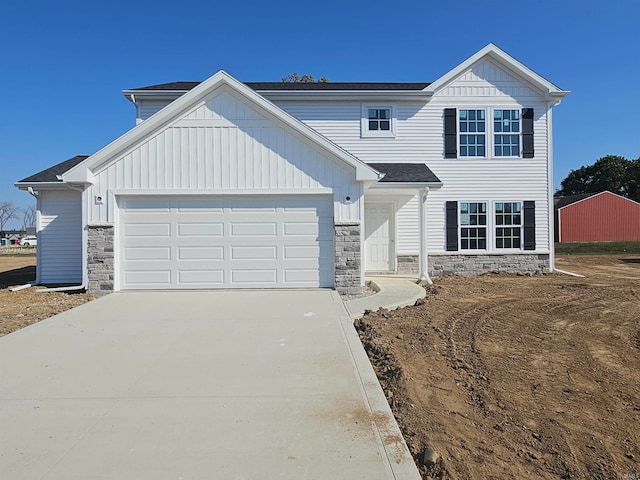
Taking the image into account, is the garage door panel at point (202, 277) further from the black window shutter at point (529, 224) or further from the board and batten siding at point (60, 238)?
the black window shutter at point (529, 224)

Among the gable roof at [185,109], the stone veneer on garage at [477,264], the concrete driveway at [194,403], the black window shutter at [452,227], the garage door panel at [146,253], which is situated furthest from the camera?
the black window shutter at [452,227]

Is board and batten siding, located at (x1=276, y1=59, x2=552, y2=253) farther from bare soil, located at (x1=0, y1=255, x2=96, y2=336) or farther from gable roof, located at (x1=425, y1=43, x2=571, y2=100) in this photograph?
bare soil, located at (x1=0, y1=255, x2=96, y2=336)

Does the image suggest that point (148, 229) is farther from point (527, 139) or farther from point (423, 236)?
point (527, 139)

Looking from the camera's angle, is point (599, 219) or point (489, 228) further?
point (599, 219)

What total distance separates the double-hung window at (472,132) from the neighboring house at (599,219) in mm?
27634

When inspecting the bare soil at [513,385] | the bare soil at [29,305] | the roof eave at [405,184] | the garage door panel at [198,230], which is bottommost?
the bare soil at [513,385]

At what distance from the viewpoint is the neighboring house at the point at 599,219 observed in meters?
37.3

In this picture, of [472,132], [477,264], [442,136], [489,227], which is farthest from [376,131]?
[477,264]

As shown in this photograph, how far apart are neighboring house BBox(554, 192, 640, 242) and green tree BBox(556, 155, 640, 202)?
21407 mm

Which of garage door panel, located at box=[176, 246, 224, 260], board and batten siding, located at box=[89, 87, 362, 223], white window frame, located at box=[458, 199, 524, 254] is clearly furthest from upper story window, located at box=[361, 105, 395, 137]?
garage door panel, located at box=[176, 246, 224, 260]

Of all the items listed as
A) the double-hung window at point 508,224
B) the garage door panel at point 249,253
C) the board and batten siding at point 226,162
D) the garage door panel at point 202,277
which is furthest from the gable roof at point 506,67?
the garage door panel at point 202,277

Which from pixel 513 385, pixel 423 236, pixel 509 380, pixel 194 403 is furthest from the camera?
pixel 423 236

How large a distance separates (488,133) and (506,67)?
7.60ft

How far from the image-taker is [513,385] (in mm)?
4805
